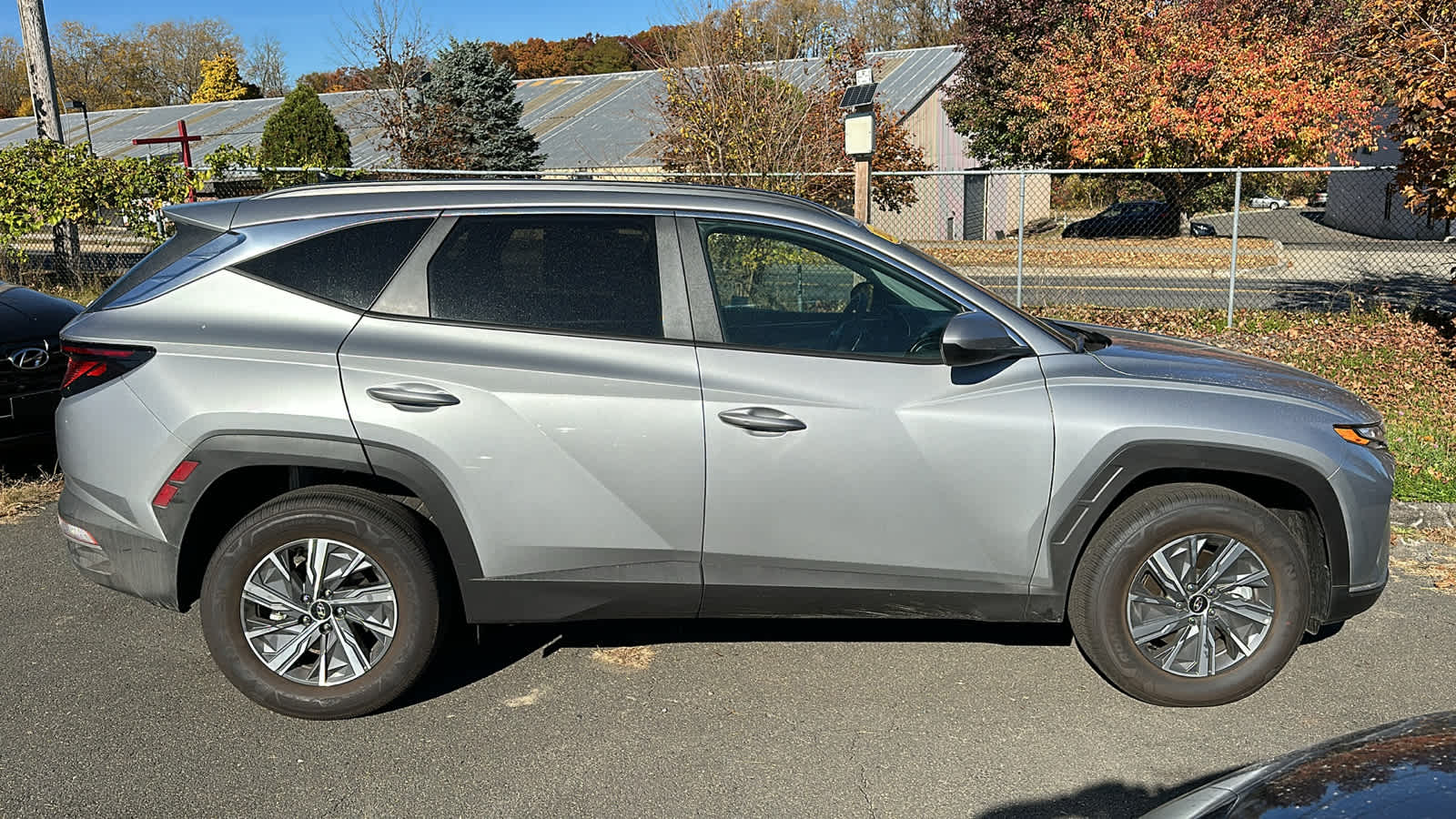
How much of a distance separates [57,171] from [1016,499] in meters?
11.7

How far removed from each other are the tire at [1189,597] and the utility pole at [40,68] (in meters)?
14.2

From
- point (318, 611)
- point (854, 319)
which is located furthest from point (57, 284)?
point (854, 319)

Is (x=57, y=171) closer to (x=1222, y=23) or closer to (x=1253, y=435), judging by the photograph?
(x=1253, y=435)

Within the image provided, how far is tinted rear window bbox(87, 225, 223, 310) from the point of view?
13.1 feet

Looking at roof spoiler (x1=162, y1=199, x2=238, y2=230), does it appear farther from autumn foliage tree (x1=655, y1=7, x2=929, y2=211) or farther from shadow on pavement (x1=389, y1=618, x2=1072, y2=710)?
autumn foliage tree (x1=655, y1=7, x2=929, y2=211)

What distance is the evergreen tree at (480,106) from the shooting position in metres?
27.1

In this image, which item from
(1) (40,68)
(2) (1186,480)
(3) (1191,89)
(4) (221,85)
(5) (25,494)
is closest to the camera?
(2) (1186,480)

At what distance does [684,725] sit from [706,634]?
794mm

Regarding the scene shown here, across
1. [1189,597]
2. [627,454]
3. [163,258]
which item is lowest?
[1189,597]

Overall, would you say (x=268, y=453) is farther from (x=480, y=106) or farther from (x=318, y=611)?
(x=480, y=106)

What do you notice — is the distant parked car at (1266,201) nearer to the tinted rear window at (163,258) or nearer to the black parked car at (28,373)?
the black parked car at (28,373)

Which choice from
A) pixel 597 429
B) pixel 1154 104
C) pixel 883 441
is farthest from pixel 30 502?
pixel 1154 104

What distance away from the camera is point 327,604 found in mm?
3807

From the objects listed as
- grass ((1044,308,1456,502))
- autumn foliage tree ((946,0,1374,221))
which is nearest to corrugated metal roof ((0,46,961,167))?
autumn foliage tree ((946,0,1374,221))
